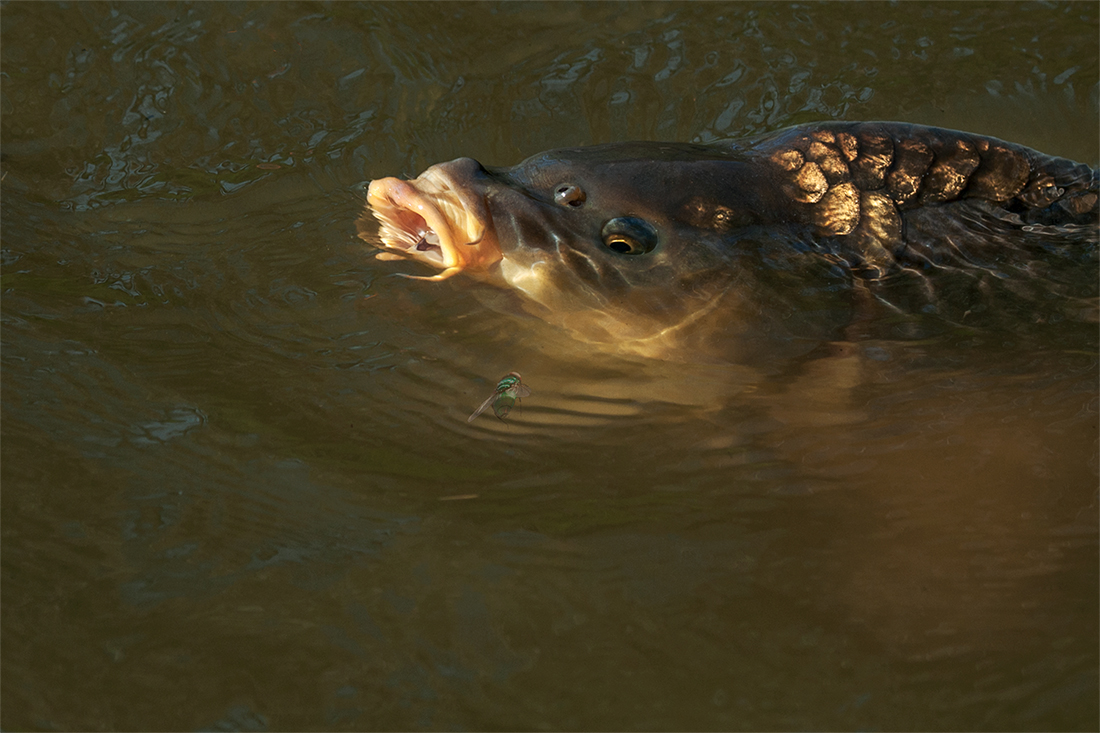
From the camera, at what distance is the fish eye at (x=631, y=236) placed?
3.00 m

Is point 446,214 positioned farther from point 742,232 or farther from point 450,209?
point 742,232

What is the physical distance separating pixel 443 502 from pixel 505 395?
0.44 meters

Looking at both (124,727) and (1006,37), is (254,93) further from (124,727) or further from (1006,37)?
(1006,37)

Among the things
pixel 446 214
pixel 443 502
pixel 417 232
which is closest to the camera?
pixel 443 502

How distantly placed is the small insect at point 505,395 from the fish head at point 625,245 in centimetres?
21

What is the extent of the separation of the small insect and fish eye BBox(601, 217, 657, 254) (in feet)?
1.52

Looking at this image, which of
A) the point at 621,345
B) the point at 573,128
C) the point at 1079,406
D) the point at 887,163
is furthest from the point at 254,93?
the point at 1079,406

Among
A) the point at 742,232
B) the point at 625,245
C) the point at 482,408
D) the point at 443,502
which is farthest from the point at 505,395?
the point at 742,232

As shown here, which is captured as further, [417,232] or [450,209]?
[417,232]

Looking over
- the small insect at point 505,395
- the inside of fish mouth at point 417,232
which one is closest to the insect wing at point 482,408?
the small insect at point 505,395

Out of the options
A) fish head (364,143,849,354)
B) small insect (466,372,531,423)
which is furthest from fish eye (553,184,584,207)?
small insect (466,372,531,423)

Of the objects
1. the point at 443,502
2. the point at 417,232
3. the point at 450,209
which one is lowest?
the point at 443,502

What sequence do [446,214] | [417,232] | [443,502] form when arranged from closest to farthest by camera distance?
[443,502] < [446,214] < [417,232]

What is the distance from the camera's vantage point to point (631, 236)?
9.83 ft
